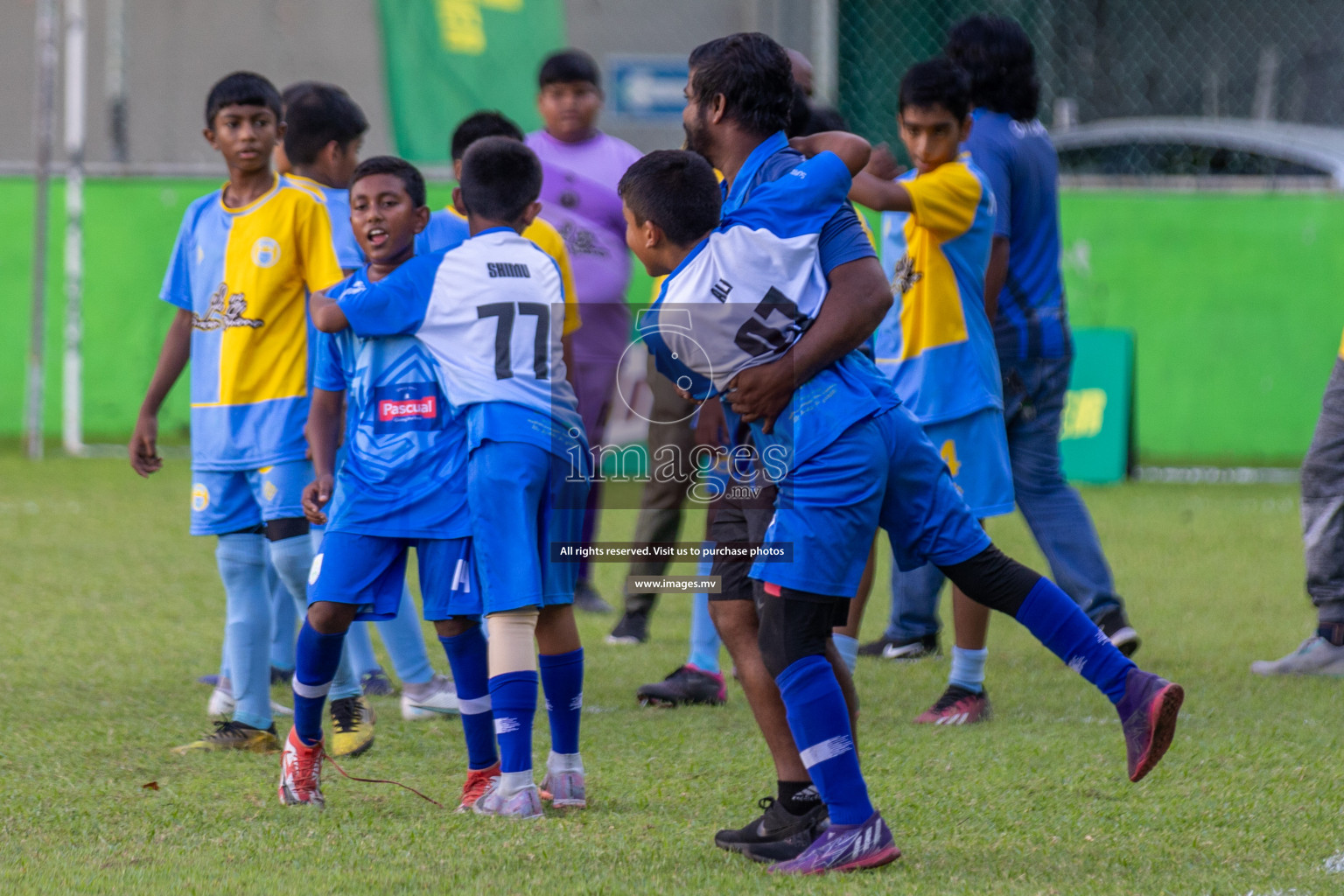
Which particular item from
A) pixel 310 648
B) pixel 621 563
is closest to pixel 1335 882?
pixel 310 648

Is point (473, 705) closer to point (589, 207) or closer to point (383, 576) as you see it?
point (383, 576)

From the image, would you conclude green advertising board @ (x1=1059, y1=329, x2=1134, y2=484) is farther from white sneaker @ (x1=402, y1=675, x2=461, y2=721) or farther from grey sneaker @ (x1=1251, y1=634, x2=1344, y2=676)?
white sneaker @ (x1=402, y1=675, x2=461, y2=721)

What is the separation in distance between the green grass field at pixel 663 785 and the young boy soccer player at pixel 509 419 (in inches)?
9.1

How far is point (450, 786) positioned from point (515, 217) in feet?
4.41

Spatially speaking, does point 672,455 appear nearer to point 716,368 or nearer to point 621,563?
point 621,563

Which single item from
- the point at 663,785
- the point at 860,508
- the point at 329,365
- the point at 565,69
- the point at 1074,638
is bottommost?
the point at 663,785

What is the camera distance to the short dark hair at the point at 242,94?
4.45 metres

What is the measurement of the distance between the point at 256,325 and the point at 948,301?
1943 millimetres

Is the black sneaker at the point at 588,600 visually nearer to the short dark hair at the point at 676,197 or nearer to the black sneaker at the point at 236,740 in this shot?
the black sneaker at the point at 236,740

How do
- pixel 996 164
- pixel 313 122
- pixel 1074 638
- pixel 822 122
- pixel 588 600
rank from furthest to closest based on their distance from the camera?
pixel 588 600 → pixel 996 164 → pixel 822 122 → pixel 313 122 → pixel 1074 638

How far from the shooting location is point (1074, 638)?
319 centimetres

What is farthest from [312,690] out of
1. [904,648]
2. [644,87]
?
[644,87]

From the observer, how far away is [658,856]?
10.6ft

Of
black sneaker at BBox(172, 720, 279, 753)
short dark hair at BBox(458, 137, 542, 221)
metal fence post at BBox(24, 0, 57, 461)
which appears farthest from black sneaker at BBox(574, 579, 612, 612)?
metal fence post at BBox(24, 0, 57, 461)
